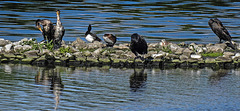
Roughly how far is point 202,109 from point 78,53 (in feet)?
24.3

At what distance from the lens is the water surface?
10.9 m

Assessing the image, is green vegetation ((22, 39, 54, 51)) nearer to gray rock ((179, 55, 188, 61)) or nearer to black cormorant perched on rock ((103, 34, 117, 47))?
black cormorant perched on rock ((103, 34, 117, 47))

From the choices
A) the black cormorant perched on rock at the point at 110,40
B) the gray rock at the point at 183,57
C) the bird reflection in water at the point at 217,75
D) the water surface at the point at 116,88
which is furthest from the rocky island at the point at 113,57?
the black cormorant perched on rock at the point at 110,40

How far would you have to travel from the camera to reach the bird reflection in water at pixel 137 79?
42.6 feet

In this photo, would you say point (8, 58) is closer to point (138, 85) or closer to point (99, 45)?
point (99, 45)

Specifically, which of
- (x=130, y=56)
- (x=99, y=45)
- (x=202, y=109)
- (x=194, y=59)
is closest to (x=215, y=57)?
(x=194, y=59)

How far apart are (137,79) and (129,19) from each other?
2110 cm

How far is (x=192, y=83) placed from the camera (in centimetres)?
1350

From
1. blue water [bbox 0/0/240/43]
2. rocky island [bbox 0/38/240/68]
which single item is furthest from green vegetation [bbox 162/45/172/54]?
blue water [bbox 0/0/240/43]

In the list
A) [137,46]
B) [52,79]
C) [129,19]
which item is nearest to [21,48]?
[137,46]

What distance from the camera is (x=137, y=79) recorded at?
14.1m

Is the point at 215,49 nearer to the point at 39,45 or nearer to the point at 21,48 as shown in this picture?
the point at 39,45

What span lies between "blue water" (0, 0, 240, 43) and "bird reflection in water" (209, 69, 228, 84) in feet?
A: 30.0

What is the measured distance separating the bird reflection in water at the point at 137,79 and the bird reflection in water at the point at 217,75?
66.8 inches
